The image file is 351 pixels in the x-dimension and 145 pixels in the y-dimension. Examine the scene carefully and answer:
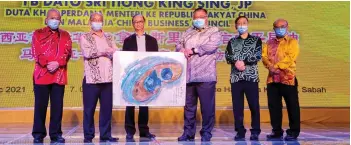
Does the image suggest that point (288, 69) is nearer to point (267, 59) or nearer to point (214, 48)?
point (267, 59)

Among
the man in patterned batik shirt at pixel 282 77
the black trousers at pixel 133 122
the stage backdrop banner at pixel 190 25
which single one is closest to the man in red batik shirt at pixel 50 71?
the black trousers at pixel 133 122

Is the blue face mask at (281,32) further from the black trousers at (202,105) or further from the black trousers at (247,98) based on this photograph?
the black trousers at (202,105)

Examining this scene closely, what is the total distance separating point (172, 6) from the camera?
7098 mm

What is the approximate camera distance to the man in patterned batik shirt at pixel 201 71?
442 cm

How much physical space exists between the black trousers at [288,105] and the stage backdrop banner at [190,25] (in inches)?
97.5

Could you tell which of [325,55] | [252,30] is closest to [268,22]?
[252,30]

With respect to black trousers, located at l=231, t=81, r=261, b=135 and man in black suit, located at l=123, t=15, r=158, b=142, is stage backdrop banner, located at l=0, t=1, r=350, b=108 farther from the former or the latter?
black trousers, located at l=231, t=81, r=261, b=135

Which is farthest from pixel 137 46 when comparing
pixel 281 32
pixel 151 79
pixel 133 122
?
pixel 281 32

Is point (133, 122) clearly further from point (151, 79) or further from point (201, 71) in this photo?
point (201, 71)

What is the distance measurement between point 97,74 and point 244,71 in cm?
135

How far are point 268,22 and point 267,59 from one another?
2.61 meters

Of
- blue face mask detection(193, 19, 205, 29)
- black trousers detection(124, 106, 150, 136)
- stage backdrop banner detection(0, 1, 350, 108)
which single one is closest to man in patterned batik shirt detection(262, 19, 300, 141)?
blue face mask detection(193, 19, 205, 29)

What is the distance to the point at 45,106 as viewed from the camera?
4.47 meters

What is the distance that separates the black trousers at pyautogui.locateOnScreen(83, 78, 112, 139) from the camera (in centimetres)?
441
